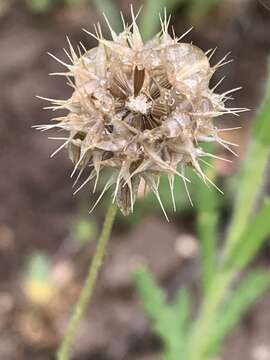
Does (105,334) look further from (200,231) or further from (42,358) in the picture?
(200,231)

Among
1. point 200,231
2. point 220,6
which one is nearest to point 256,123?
point 200,231

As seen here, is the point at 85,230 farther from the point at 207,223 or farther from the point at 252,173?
the point at 252,173

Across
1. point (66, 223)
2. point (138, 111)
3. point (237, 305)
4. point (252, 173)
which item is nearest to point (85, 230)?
point (66, 223)

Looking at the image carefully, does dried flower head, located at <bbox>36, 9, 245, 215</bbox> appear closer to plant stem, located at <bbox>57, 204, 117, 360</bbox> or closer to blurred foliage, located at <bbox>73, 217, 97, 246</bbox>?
plant stem, located at <bbox>57, 204, 117, 360</bbox>

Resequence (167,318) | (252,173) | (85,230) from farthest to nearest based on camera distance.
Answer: (85,230)
(167,318)
(252,173)

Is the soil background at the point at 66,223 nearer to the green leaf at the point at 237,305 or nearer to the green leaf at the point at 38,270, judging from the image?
the green leaf at the point at 38,270
